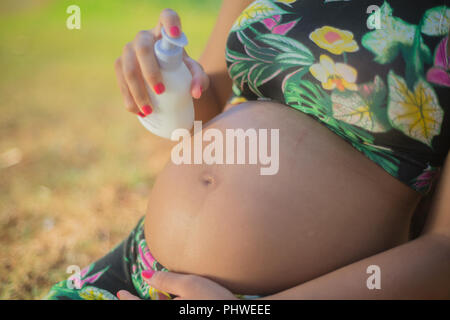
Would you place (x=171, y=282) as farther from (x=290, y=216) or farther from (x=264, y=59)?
(x=264, y=59)

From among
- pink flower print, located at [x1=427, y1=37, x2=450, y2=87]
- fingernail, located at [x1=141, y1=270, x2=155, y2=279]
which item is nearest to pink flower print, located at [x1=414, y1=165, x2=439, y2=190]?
pink flower print, located at [x1=427, y1=37, x2=450, y2=87]

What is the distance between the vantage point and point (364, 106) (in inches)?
24.6

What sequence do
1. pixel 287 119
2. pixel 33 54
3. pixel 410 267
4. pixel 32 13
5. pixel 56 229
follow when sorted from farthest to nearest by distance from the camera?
pixel 32 13 → pixel 33 54 → pixel 56 229 → pixel 287 119 → pixel 410 267

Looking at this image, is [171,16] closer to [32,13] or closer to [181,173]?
[181,173]

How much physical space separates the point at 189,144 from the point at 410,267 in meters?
0.41

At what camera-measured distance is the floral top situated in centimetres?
60

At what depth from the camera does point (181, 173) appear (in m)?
0.71

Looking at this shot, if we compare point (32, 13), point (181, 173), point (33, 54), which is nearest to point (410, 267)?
point (181, 173)

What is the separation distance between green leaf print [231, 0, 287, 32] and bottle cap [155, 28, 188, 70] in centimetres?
16

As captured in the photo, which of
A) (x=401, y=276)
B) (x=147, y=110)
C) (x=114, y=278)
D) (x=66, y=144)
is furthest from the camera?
(x=66, y=144)

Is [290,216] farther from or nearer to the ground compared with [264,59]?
nearer to the ground

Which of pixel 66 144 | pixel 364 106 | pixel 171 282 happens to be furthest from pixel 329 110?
pixel 66 144

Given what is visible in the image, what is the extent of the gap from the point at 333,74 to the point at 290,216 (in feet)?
0.78

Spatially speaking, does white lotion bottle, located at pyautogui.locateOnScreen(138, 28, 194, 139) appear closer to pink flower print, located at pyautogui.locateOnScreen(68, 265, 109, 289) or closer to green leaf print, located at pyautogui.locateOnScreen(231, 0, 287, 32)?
green leaf print, located at pyautogui.locateOnScreen(231, 0, 287, 32)
